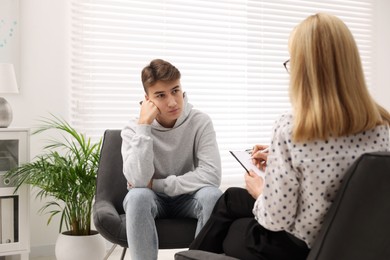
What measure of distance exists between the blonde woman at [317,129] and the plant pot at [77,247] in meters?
1.88

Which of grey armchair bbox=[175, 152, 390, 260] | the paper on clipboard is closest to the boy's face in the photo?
the paper on clipboard

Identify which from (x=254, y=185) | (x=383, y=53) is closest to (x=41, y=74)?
(x=254, y=185)

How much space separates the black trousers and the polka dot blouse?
12 centimetres

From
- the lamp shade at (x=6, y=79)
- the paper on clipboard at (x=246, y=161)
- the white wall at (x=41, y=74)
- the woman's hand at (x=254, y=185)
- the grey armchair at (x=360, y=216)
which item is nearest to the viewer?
the grey armchair at (x=360, y=216)

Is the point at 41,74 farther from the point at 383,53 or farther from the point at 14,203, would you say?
the point at 383,53

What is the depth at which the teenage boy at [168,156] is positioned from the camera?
2455mm

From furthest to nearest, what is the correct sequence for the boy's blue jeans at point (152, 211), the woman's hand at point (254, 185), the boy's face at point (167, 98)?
1. the boy's face at point (167, 98)
2. the boy's blue jeans at point (152, 211)
3. the woman's hand at point (254, 185)

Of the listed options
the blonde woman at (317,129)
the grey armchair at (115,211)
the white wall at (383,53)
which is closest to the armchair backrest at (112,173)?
the grey armchair at (115,211)

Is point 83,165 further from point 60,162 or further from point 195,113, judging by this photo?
point 195,113

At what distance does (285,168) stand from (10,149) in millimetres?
2130

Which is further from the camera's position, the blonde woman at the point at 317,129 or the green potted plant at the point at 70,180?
the green potted plant at the point at 70,180

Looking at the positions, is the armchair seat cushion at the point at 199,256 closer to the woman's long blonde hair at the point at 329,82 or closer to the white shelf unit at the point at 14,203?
the woman's long blonde hair at the point at 329,82

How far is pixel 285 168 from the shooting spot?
138 centimetres

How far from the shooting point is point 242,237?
5.56ft
